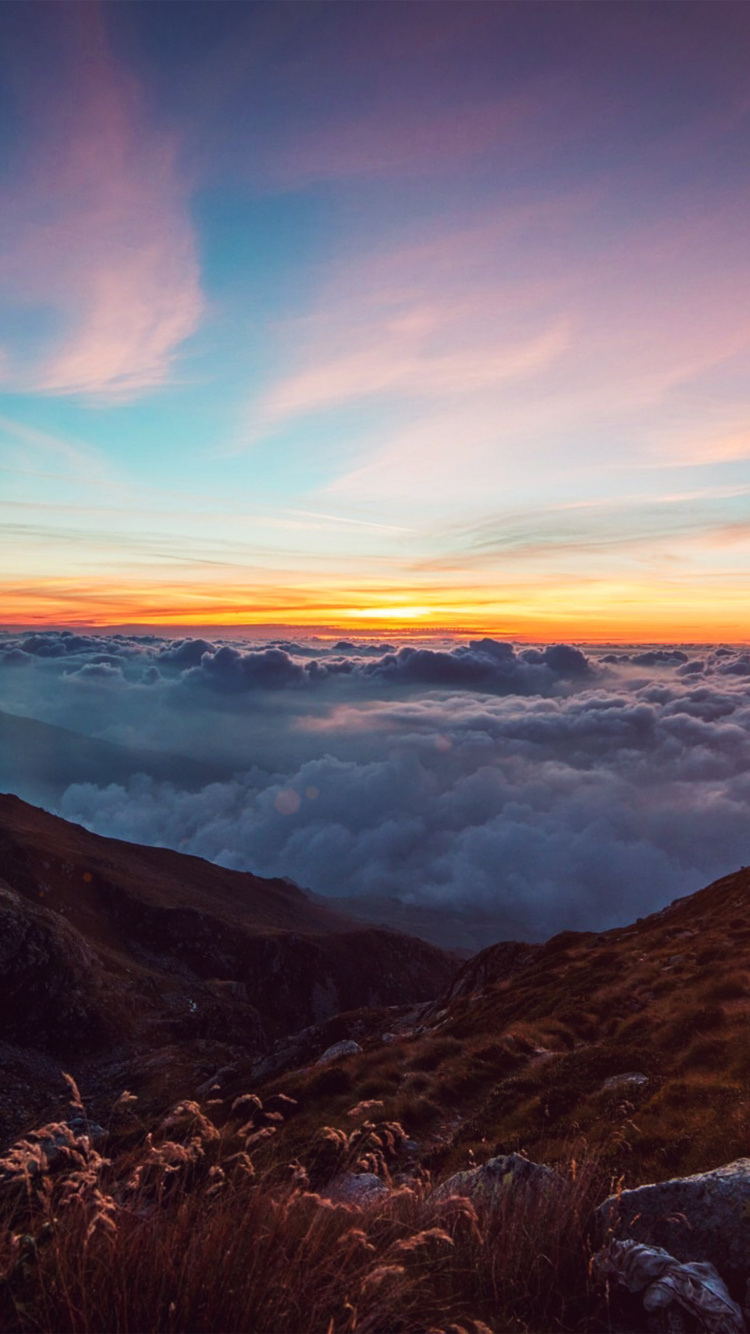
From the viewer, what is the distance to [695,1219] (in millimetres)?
6047

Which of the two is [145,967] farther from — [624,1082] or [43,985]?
[624,1082]

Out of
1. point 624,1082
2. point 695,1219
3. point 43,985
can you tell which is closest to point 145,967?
point 43,985

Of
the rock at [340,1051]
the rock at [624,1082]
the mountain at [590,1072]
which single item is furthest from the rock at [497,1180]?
the rock at [340,1051]

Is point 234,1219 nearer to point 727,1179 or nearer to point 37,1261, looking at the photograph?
point 37,1261

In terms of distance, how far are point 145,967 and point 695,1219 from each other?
116180 mm

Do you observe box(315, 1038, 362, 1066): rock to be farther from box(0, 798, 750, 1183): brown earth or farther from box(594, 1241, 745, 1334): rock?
box(594, 1241, 745, 1334): rock

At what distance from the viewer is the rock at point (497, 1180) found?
22.8ft

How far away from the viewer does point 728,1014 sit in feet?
58.2

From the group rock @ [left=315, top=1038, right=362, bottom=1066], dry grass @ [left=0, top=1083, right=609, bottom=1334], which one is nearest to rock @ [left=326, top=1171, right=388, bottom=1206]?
dry grass @ [left=0, top=1083, right=609, bottom=1334]

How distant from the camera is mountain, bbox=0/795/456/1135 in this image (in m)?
66.1

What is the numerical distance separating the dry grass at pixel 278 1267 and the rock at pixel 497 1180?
2.56 feet

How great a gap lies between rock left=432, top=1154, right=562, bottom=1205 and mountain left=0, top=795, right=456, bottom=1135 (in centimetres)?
4985

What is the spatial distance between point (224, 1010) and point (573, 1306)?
329 feet

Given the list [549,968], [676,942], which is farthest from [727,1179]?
[549,968]
